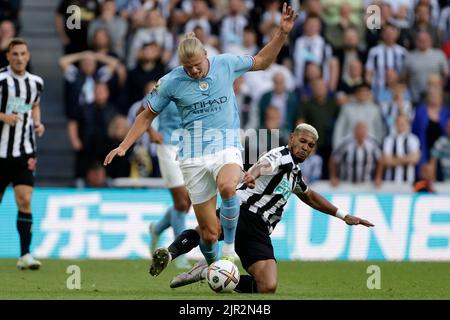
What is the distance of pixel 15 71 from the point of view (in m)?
13.9

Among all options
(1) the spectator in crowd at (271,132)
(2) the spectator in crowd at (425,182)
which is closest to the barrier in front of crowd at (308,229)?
(2) the spectator in crowd at (425,182)

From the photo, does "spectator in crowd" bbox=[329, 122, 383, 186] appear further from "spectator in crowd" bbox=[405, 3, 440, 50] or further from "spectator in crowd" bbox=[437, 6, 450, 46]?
"spectator in crowd" bbox=[437, 6, 450, 46]

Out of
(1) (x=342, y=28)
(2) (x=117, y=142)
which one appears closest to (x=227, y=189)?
(2) (x=117, y=142)

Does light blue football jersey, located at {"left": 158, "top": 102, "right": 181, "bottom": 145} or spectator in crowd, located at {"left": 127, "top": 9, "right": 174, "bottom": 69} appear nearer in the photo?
light blue football jersey, located at {"left": 158, "top": 102, "right": 181, "bottom": 145}

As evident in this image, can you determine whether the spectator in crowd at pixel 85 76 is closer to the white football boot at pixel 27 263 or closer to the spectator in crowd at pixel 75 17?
the spectator in crowd at pixel 75 17

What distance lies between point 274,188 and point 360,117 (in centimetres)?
802

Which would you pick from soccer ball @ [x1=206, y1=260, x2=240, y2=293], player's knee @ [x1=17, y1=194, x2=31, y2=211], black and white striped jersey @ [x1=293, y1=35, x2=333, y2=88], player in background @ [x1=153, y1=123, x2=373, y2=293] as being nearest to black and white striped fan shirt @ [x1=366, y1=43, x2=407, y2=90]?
black and white striped jersey @ [x1=293, y1=35, x2=333, y2=88]

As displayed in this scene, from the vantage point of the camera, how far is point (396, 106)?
19.6 meters

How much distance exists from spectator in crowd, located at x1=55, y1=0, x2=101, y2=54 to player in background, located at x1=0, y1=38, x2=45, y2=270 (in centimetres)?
627

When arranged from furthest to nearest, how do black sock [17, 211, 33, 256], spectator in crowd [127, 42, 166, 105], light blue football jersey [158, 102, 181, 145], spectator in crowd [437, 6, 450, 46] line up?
spectator in crowd [437, 6, 450, 46]
spectator in crowd [127, 42, 166, 105]
light blue football jersey [158, 102, 181, 145]
black sock [17, 211, 33, 256]

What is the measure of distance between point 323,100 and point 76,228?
16.3 ft

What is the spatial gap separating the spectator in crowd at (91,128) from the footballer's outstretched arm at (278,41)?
7.96 metres

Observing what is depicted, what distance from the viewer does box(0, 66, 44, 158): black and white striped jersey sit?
13812 millimetres
